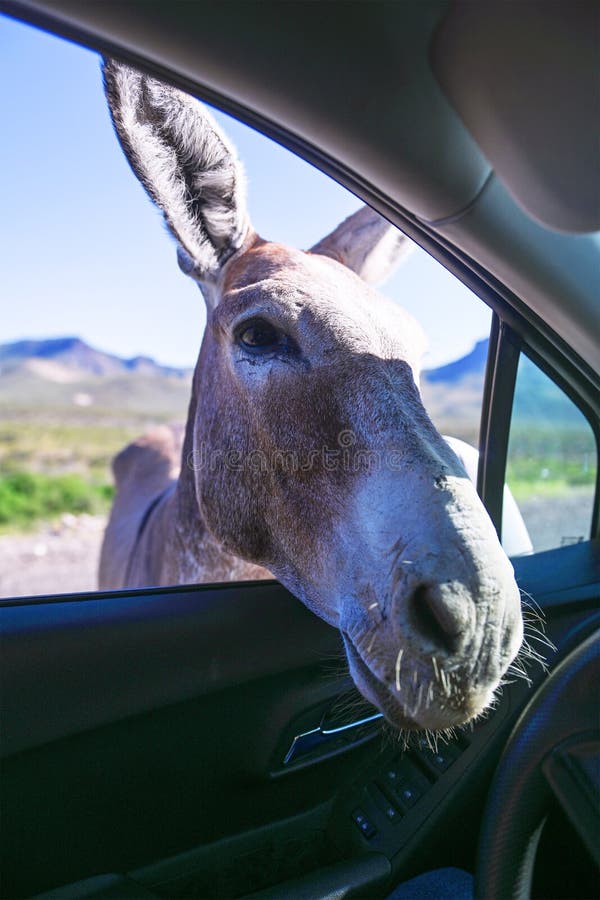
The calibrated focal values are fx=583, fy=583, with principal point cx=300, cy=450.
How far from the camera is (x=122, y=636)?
1.61 metres

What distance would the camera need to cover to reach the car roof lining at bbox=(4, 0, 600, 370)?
46.9 inches

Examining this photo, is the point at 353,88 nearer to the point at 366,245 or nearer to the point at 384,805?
the point at 366,245

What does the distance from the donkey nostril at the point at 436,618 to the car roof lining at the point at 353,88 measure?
3.08 ft

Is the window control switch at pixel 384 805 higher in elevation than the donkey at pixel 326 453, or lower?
lower

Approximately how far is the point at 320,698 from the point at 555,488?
145cm

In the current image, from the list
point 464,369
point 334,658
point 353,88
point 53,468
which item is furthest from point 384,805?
point 53,468

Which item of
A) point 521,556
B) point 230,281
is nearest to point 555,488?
point 521,556

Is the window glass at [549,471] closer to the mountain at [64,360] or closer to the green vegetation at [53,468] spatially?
the green vegetation at [53,468]

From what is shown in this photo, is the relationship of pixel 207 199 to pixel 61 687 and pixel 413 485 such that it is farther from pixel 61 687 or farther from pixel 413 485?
pixel 61 687

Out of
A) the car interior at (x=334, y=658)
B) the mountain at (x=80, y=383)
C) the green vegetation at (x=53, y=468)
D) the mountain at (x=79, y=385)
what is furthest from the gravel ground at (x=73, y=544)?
the mountain at (x=79, y=385)

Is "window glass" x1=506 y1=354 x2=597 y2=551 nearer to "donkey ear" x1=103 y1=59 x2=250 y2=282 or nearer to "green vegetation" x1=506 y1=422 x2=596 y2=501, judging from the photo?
"green vegetation" x1=506 y1=422 x2=596 y2=501

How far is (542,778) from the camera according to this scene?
1681 millimetres

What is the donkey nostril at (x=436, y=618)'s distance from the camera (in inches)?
43.6

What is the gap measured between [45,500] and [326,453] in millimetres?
10367
